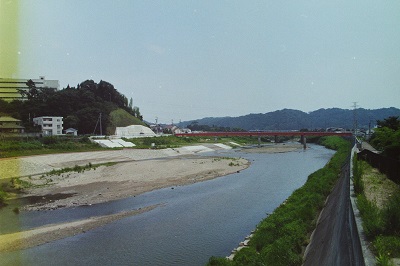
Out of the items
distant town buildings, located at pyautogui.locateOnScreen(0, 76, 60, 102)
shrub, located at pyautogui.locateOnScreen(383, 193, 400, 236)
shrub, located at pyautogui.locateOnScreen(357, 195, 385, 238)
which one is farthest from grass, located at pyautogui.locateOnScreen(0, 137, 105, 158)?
shrub, located at pyautogui.locateOnScreen(383, 193, 400, 236)

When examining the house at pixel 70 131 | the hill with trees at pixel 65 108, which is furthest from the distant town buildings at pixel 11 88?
the house at pixel 70 131

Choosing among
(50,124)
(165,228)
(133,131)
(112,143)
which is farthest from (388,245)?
(133,131)

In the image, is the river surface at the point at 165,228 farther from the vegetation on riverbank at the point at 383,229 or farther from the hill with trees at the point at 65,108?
the hill with trees at the point at 65,108

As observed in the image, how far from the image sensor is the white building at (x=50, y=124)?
72812 mm

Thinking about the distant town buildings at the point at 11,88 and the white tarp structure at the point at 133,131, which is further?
the distant town buildings at the point at 11,88

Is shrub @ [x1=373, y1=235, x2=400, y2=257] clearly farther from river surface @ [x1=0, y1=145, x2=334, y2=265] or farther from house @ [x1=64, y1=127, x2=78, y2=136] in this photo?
house @ [x1=64, y1=127, x2=78, y2=136]

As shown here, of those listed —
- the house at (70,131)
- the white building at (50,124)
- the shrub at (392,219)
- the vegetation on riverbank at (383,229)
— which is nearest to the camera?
the vegetation on riverbank at (383,229)

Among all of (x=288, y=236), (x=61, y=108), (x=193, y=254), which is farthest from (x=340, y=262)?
(x=61, y=108)

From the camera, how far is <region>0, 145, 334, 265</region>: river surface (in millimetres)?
15109

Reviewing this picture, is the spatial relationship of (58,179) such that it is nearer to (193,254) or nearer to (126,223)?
(126,223)

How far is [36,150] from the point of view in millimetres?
52812

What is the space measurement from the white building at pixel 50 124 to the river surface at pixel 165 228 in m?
53.2

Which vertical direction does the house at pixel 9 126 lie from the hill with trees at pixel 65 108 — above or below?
below

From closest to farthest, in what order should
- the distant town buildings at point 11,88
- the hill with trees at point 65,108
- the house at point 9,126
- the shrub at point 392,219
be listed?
1. the shrub at point 392,219
2. the house at point 9,126
3. the hill with trees at point 65,108
4. the distant town buildings at point 11,88
